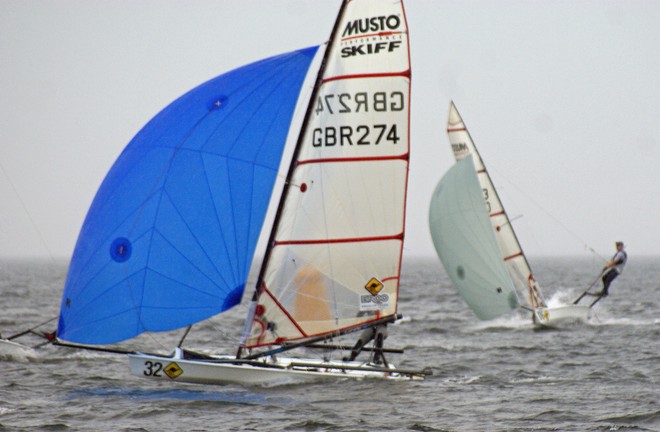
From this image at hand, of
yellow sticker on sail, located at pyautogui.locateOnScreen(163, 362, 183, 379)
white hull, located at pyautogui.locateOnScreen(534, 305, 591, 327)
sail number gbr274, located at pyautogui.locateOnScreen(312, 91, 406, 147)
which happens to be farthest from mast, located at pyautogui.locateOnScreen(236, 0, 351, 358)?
white hull, located at pyautogui.locateOnScreen(534, 305, 591, 327)

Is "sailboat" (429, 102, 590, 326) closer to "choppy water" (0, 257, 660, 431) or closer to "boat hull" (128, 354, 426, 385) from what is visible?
"choppy water" (0, 257, 660, 431)

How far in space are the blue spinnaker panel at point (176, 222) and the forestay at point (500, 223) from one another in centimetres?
1484

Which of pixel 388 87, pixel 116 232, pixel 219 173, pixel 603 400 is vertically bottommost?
pixel 603 400

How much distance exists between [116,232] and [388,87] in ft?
16.8

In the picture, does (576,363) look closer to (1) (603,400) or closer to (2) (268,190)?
(1) (603,400)

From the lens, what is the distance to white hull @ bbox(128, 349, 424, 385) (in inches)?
621

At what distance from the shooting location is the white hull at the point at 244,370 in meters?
15.8

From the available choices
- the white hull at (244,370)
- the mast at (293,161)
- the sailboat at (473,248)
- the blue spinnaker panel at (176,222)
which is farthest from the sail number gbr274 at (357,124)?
the sailboat at (473,248)

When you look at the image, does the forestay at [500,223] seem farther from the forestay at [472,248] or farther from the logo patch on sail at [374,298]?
the logo patch on sail at [374,298]

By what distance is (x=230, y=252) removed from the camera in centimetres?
1584

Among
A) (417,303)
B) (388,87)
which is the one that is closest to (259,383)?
(388,87)

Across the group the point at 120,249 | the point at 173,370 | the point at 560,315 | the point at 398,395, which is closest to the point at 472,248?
the point at 560,315

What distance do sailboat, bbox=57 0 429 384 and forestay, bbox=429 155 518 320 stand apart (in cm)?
1115

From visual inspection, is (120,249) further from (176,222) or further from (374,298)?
(374,298)
